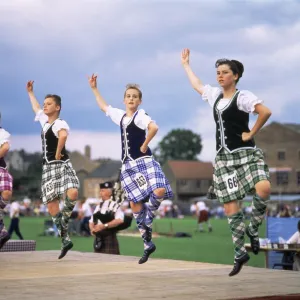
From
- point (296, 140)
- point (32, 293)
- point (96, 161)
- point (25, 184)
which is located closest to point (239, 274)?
point (32, 293)

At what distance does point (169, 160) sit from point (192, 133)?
1039cm

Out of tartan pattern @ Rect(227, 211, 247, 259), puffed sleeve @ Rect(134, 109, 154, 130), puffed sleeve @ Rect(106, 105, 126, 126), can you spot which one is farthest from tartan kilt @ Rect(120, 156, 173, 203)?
tartan pattern @ Rect(227, 211, 247, 259)

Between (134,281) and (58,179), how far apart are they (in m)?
3.09

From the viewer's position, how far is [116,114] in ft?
34.8

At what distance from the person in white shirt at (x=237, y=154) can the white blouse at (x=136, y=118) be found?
4.94 feet

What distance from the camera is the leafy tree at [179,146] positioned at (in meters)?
139

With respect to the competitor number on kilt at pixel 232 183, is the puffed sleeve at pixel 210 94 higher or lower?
higher

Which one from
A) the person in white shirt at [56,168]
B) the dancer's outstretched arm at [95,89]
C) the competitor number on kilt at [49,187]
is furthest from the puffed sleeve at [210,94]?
the competitor number on kilt at [49,187]

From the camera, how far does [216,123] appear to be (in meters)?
8.68

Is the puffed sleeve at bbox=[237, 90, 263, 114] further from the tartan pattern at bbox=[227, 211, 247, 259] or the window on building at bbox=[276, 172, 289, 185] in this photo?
the window on building at bbox=[276, 172, 289, 185]

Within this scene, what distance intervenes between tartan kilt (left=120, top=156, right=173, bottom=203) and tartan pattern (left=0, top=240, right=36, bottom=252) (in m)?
4.46

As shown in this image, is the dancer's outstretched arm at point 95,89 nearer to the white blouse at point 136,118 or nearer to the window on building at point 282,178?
the white blouse at point 136,118

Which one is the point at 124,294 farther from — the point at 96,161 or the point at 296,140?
the point at 96,161

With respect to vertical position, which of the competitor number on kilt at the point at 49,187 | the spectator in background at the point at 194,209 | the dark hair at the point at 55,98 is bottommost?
the spectator in background at the point at 194,209
